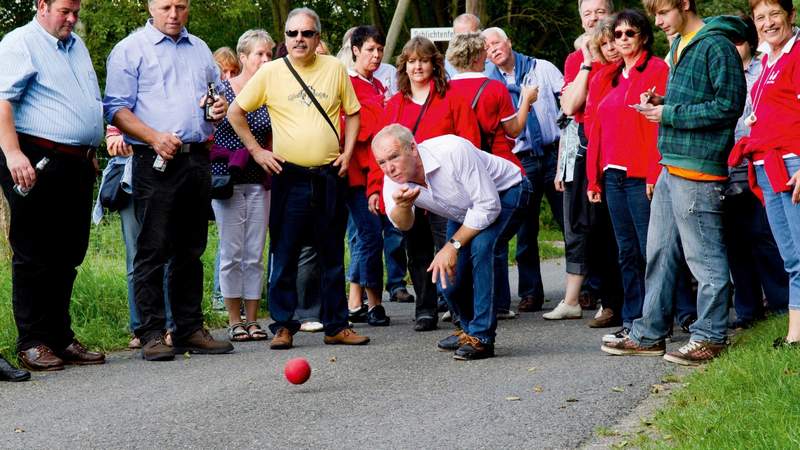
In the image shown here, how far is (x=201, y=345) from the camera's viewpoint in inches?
322

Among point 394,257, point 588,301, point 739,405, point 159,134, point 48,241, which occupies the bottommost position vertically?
point 588,301

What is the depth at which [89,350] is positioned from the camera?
8430 mm

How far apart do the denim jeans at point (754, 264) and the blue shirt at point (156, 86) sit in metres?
3.71

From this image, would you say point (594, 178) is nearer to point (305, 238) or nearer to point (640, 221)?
point (640, 221)

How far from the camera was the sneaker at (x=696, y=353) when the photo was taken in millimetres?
7215

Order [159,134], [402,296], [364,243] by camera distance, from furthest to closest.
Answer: [402,296], [364,243], [159,134]

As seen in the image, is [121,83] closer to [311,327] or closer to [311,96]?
[311,96]

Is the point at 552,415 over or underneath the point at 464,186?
underneath

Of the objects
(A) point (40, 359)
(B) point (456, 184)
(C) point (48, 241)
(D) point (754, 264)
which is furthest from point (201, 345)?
(D) point (754, 264)

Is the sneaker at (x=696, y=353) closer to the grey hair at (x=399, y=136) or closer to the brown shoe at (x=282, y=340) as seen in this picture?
the grey hair at (x=399, y=136)

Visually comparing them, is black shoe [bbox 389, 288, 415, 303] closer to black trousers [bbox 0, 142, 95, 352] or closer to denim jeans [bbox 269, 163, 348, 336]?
denim jeans [bbox 269, 163, 348, 336]

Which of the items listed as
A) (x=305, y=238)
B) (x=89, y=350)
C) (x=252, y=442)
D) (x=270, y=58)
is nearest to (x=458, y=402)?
(x=252, y=442)

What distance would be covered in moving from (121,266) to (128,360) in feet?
9.34

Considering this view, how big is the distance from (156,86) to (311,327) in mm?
2285
